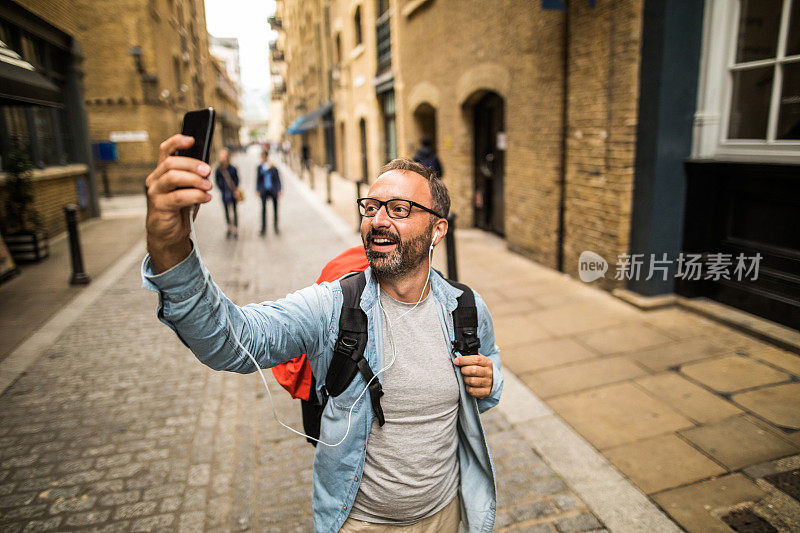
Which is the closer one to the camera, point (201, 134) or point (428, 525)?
point (201, 134)

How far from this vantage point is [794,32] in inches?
178

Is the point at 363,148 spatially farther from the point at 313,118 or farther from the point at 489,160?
the point at 489,160

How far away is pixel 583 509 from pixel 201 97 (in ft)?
127

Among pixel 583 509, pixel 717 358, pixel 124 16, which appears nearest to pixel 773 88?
pixel 717 358

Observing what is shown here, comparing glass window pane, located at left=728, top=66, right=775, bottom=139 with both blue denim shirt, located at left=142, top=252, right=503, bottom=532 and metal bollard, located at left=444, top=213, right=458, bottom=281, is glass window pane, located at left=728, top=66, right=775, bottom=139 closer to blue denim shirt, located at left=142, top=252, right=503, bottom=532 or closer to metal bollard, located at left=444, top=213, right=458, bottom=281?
metal bollard, located at left=444, top=213, right=458, bottom=281

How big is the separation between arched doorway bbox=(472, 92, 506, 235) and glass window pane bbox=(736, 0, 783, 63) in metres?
4.37

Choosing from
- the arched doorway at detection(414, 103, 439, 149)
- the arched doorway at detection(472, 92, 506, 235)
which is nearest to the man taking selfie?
the arched doorway at detection(472, 92, 506, 235)

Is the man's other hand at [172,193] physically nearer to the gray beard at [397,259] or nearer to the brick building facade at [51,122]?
the gray beard at [397,259]

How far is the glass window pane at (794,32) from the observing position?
4457 mm

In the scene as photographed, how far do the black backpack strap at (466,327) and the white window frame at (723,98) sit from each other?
173 inches

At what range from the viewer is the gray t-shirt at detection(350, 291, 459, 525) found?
5.76 ft

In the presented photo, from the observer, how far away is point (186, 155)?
120cm

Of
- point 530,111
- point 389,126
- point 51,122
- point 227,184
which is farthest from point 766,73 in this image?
point 389,126

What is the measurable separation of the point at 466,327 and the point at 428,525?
0.75 meters
